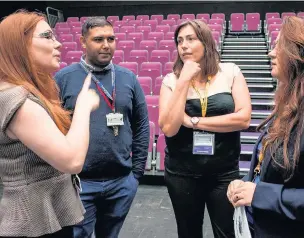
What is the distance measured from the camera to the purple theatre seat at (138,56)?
22.6 feet

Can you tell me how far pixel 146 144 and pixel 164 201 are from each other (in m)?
1.78

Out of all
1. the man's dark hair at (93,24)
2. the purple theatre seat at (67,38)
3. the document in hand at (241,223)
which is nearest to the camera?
the document in hand at (241,223)

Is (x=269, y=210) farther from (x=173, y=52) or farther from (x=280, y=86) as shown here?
(x=173, y=52)

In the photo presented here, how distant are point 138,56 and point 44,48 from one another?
584 centimetres

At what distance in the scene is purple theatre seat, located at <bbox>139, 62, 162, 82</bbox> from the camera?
6.12 m

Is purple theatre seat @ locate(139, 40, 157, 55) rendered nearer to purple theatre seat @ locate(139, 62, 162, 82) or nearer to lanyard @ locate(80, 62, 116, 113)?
purple theatre seat @ locate(139, 62, 162, 82)

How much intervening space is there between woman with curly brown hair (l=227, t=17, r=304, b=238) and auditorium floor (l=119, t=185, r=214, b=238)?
5.91 feet

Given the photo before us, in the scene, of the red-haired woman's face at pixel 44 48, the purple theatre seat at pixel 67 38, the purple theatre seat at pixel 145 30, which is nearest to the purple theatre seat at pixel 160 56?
the purple theatre seat at pixel 145 30

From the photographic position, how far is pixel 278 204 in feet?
3.44

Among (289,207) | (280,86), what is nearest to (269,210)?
(289,207)

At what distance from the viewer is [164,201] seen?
360cm

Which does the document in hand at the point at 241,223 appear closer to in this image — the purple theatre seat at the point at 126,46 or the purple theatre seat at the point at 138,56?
the purple theatre seat at the point at 138,56

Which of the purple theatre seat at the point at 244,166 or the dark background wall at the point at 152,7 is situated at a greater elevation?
the dark background wall at the point at 152,7

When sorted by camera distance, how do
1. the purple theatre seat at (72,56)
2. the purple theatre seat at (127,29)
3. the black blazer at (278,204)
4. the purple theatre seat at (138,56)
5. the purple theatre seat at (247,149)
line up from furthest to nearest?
the purple theatre seat at (127,29) → the purple theatre seat at (72,56) → the purple theatre seat at (138,56) → the purple theatre seat at (247,149) → the black blazer at (278,204)
